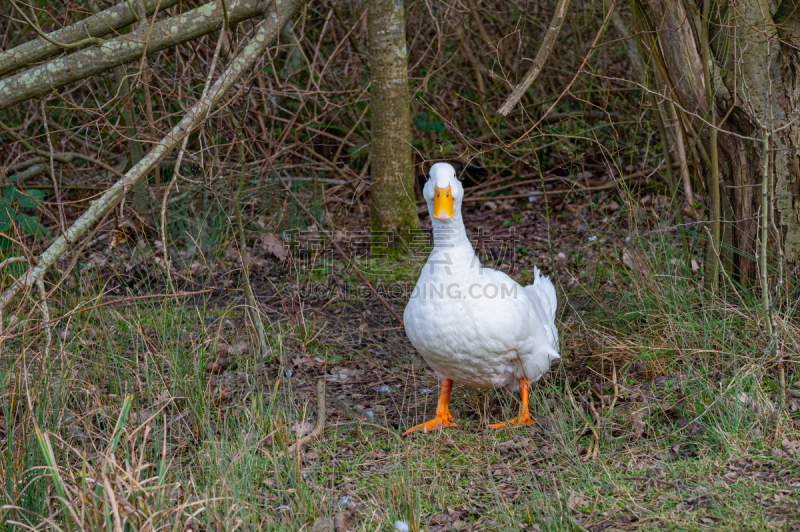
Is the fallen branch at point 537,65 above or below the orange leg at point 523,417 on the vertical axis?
above

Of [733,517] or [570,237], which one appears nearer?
[733,517]

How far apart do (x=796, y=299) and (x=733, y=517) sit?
173cm

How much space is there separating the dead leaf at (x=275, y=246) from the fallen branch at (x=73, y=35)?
2188 mm

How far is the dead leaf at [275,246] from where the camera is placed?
5938 mm

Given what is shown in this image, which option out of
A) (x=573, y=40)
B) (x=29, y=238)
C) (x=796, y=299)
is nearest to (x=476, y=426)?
(x=796, y=299)

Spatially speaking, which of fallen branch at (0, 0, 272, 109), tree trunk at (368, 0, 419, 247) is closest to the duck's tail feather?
tree trunk at (368, 0, 419, 247)

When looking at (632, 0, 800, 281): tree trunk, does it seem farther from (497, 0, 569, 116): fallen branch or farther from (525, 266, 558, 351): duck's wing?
(525, 266, 558, 351): duck's wing

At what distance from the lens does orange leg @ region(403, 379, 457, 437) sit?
3531 millimetres

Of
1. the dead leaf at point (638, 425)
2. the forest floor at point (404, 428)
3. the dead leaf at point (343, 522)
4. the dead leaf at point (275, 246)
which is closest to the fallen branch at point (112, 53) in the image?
the forest floor at point (404, 428)

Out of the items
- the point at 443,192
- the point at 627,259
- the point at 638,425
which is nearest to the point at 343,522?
the point at 638,425

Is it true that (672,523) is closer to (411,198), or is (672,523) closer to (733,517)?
(733,517)

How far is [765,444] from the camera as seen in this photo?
2.86 metres

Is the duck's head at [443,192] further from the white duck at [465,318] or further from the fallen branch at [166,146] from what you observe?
the fallen branch at [166,146]

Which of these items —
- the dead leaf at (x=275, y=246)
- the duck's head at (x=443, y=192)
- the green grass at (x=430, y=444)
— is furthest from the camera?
the dead leaf at (x=275, y=246)
